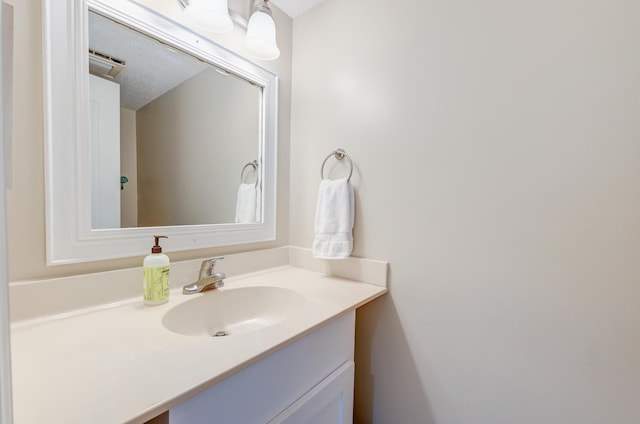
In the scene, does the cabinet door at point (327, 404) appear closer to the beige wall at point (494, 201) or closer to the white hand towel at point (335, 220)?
the beige wall at point (494, 201)

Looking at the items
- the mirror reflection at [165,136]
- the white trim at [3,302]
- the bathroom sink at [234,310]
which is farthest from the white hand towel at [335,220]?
the white trim at [3,302]

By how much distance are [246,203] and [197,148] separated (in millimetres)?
311

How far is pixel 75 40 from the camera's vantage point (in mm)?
744

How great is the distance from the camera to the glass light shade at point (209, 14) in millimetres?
929

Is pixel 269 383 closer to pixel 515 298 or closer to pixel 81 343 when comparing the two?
pixel 81 343

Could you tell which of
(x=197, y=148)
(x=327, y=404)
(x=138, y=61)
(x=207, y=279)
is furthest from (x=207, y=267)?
(x=138, y=61)

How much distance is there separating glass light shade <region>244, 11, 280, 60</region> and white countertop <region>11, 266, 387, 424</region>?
1031 mm

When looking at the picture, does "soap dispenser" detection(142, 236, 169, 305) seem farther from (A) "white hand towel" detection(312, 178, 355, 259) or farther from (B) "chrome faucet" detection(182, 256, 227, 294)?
(A) "white hand towel" detection(312, 178, 355, 259)

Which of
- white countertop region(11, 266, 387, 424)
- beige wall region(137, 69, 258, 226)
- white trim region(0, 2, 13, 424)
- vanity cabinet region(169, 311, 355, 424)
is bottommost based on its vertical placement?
vanity cabinet region(169, 311, 355, 424)

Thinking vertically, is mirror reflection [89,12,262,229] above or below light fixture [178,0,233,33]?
below

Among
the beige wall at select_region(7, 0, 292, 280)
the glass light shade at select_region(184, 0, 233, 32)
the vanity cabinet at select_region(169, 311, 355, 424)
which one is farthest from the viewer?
the glass light shade at select_region(184, 0, 233, 32)

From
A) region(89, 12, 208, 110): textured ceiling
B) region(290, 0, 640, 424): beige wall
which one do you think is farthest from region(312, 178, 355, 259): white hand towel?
region(89, 12, 208, 110): textured ceiling

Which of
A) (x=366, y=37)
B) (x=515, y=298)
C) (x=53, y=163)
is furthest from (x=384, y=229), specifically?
(x=53, y=163)

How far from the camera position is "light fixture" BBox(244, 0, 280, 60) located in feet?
3.57
